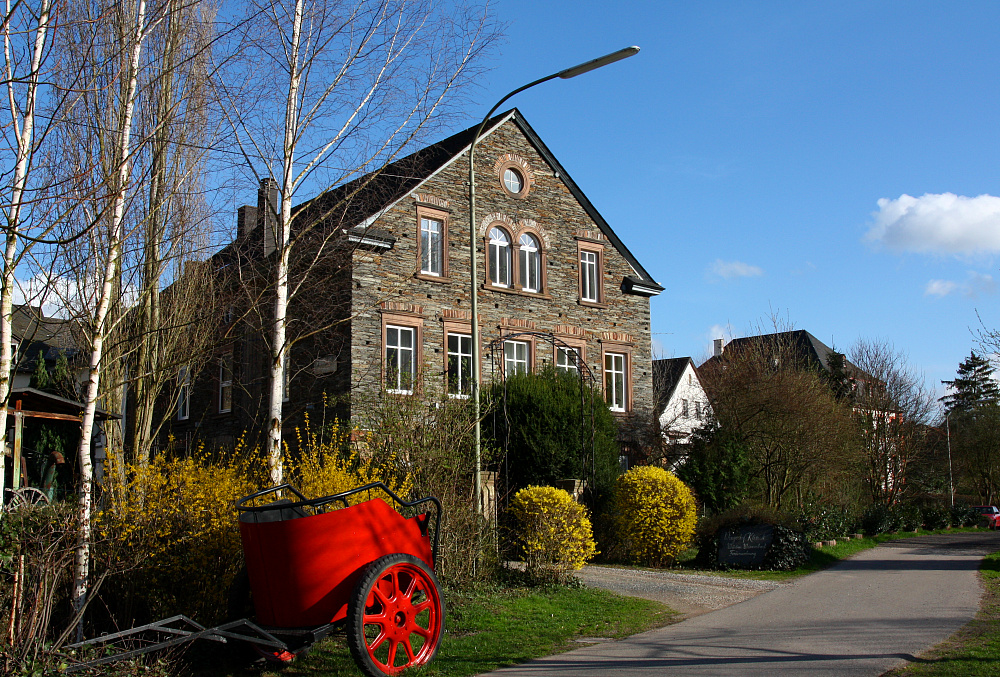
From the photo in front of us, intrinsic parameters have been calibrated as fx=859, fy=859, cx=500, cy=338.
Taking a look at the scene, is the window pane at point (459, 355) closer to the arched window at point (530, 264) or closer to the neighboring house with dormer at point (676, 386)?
the arched window at point (530, 264)

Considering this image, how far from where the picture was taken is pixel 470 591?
36.9 feet

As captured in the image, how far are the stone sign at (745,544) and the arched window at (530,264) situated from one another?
10170 mm

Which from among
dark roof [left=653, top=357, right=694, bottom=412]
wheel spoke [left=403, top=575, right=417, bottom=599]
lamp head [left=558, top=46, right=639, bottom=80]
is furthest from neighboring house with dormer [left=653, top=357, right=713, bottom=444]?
wheel spoke [left=403, top=575, right=417, bottom=599]

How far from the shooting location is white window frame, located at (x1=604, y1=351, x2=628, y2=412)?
2600 cm

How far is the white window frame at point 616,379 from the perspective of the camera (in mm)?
25995

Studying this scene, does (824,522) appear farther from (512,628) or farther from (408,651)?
(408,651)

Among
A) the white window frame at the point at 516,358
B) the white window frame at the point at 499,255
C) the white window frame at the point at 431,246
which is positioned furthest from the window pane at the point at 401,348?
the white window frame at the point at 499,255

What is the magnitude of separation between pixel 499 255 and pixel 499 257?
0.19 feet

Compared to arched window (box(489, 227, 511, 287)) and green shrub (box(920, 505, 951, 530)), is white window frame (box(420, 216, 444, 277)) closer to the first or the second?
arched window (box(489, 227, 511, 287))

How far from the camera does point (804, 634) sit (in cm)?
909

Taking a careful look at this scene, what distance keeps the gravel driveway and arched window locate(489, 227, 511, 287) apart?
399 inches

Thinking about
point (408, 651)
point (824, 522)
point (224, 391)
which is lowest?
point (824, 522)

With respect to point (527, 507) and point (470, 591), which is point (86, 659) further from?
point (527, 507)

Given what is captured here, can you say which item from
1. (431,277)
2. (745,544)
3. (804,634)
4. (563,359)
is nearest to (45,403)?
(431,277)
